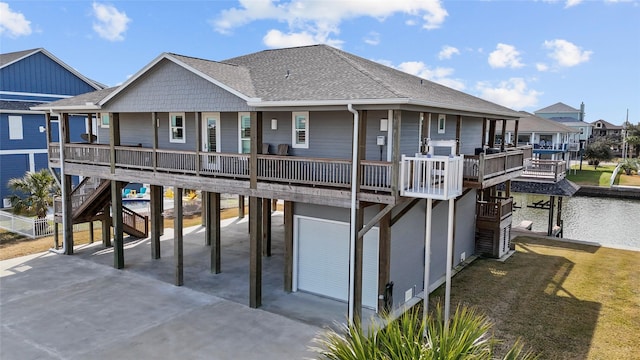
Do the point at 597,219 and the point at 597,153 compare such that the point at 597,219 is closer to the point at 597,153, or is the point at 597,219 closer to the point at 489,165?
the point at 489,165

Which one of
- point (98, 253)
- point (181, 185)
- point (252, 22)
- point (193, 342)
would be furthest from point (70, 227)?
point (252, 22)

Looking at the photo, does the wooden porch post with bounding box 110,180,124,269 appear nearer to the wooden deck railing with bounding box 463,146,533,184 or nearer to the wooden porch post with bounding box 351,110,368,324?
the wooden porch post with bounding box 351,110,368,324

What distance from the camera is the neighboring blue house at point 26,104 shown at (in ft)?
83.5

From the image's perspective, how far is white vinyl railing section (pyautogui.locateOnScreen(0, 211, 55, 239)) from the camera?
62.8 ft

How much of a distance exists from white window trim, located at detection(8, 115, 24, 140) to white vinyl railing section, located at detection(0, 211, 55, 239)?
7996 millimetres

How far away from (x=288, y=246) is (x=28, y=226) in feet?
43.5

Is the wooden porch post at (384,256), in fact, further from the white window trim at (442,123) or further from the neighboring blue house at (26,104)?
the neighboring blue house at (26,104)

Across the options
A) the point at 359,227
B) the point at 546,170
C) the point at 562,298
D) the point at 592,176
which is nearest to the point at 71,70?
the point at 359,227

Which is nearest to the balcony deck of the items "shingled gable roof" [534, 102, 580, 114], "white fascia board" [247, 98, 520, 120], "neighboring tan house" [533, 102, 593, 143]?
"white fascia board" [247, 98, 520, 120]

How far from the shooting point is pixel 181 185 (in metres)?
13.5

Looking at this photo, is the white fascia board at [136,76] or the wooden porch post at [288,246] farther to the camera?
the white fascia board at [136,76]

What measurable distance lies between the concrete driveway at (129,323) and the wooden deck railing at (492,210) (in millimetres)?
9605

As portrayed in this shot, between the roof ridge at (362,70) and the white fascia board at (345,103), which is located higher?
the roof ridge at (362,70)

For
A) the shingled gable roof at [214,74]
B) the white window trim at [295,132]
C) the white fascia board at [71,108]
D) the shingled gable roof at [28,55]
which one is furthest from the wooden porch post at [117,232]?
the shingled gable roof at [28,55]
